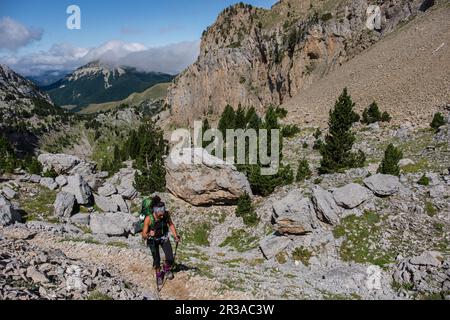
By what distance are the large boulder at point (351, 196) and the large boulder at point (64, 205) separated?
74.3ft

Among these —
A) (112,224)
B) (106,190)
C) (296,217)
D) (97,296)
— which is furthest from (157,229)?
(106,190)

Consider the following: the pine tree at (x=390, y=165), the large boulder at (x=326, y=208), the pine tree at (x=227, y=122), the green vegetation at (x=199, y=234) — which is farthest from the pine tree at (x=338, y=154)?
→ the pine tree at (x=227, y=122)

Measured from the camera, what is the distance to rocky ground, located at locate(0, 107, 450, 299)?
48.9 ft

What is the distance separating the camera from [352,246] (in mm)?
22891

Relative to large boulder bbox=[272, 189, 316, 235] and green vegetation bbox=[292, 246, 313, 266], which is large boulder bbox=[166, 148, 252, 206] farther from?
green vegetation bbox=[292, 246, 313, 266]

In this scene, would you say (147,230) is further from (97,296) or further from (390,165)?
(390,165)

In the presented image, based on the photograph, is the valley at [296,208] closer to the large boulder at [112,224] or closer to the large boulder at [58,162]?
the large boulder at [112,224]

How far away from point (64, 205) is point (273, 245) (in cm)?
1872

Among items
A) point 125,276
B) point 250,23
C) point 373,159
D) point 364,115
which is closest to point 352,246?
point 125,276

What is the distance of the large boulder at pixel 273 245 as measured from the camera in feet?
81.0

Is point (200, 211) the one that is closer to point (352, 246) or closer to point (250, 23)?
point (352, 246)

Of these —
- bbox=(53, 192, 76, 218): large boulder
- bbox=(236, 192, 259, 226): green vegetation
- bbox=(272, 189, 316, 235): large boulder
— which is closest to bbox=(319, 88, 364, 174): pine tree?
bbox=(236, 192, 259, 226): green vegetation

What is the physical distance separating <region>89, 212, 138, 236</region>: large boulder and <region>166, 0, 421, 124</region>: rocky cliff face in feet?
244

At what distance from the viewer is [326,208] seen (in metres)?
25.4
